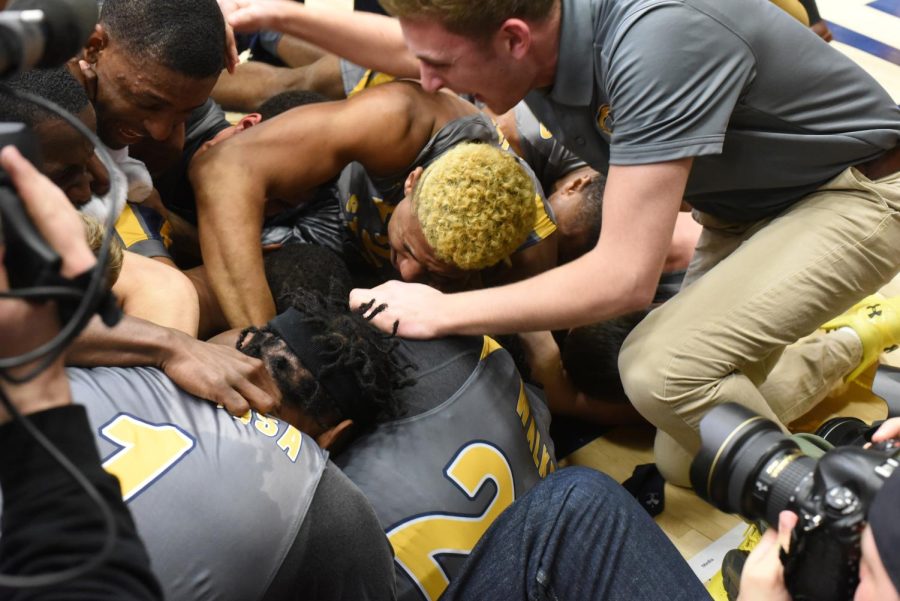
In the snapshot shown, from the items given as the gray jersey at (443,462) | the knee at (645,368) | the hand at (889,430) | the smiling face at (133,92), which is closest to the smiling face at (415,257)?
the gray jersey at (443,462)

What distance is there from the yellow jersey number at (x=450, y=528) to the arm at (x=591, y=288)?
0.22m

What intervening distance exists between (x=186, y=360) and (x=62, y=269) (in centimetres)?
59

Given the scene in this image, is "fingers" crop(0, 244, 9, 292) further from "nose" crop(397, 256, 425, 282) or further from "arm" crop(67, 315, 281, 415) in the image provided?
"nose" crop(397, 256, 425, 282)

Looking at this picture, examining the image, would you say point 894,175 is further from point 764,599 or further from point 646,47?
point 764,599

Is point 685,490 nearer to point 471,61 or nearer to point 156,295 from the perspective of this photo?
point 471,61

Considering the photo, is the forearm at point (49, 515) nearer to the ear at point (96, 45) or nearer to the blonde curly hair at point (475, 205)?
the blonde curly hair at point (475, 205)

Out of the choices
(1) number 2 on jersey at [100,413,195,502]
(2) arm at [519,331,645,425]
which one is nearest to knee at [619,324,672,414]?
(2) arm at [519,331,645,425]

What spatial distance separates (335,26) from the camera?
2.02 metres

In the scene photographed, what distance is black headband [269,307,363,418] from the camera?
1.38 meters

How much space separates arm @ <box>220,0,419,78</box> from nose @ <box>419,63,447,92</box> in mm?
307

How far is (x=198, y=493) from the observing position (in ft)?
3.59

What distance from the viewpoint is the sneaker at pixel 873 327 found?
87.2 inches

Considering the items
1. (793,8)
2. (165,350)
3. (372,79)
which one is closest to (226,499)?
(165,350)

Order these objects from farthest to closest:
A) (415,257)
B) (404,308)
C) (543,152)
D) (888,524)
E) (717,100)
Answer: (543,152)
(415,257)
(404,308)
(717,100)
(888,524)
